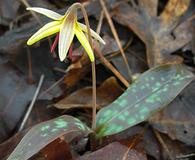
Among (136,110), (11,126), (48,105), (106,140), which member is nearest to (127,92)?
(136,110)

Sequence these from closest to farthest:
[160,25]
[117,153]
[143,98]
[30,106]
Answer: [117,153] → [143,98] → [30,106] → [160,25]

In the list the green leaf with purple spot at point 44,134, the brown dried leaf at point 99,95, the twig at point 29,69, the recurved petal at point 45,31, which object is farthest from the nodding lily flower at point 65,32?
the twig at point 29,69

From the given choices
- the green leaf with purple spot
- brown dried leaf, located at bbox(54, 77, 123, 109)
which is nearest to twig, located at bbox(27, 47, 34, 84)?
brown dried leaf, located at bbox(54, 77, 123, 109)

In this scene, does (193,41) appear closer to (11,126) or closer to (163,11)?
(163,11)

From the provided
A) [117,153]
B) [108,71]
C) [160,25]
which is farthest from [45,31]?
[160,25]

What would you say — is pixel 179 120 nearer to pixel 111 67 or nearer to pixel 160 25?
pixel 111 67

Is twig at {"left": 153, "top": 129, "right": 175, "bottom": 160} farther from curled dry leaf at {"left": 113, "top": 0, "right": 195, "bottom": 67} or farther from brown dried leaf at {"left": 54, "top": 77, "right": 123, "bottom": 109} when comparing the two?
curled dry leaf at {"left": 113, "top": 0, "right": 195, "bottom": 67}

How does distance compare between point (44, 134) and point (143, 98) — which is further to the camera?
point (143, 98)
